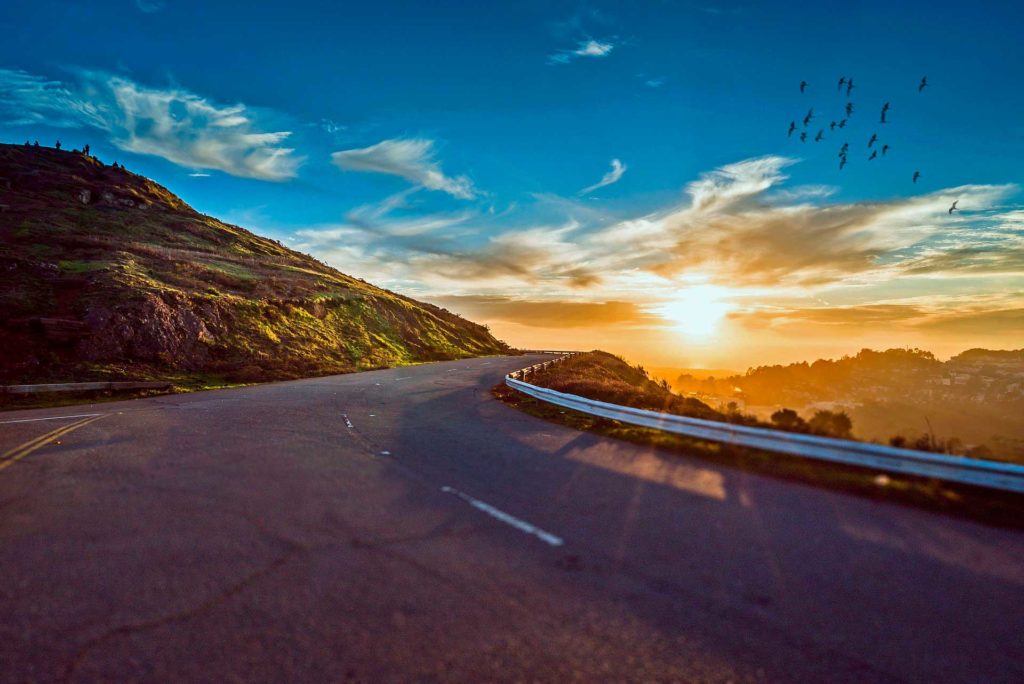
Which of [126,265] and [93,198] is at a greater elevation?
[93,198]

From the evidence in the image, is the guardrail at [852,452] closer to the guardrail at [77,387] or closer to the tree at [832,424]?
the tree at [832,424]

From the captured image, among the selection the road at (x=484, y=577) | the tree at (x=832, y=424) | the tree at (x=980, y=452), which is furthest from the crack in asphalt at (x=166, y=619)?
the tree at (x=980, y=452)

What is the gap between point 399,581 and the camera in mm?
4246

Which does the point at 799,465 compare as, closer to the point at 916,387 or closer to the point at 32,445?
the point at 32,445

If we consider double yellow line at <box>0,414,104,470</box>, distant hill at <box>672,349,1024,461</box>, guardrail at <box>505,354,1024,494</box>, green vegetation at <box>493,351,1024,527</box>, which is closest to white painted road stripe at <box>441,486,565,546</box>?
green vegetation at <box>493,351,1024,527</box>

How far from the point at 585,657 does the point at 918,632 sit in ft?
8.36

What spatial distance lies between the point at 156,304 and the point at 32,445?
21532 millimetres

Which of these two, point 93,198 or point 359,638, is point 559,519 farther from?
point 93,198

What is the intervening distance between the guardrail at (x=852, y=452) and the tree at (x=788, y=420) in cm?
146

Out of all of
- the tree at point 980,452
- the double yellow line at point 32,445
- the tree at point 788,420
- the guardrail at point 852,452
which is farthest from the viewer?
the tree at point 788,420

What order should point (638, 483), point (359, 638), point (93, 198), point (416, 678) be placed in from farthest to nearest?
point (93, 198)
point (638, 483)
point (359, 638)
point (416, 678)

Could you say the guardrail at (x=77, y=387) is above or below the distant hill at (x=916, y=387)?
below

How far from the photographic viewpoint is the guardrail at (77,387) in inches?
716

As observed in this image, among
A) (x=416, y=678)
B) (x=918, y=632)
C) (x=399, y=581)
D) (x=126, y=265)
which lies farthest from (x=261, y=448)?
(x=126, y=265)
